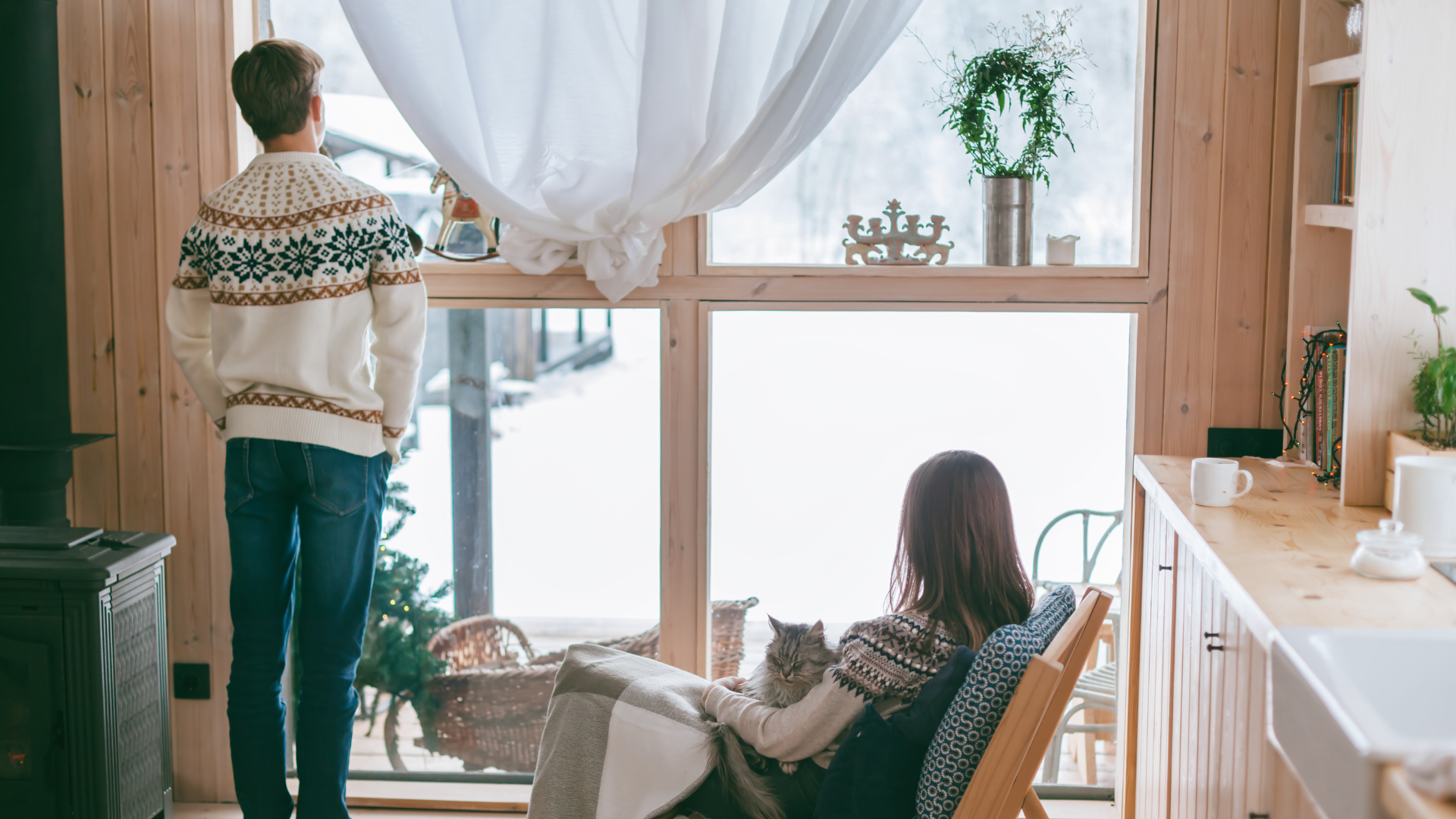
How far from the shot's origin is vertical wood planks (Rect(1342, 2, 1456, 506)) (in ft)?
5.82

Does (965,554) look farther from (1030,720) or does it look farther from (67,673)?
(67,673)

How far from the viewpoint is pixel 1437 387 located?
1.75m

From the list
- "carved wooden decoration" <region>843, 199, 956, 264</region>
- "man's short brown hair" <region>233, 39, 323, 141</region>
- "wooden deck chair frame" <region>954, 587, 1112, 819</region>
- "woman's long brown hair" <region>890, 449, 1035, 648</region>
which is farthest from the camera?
"carved wooden decoration" <region>843, 199, 956, 264</region>

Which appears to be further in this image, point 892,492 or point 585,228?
point 892,492

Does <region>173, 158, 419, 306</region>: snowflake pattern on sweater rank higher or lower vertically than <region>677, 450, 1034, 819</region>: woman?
higher

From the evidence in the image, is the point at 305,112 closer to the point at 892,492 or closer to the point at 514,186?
the point at 514,186

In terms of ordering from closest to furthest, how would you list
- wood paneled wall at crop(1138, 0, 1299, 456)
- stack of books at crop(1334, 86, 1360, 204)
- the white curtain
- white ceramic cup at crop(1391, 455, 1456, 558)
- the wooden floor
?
white ceramic cup at crop(1391, 455, 1456, 558) → stack of books at crop(1334, 86, 1360, 204) → the white curtain → wood paneled wall at crop(1138, 0, 1299, 456) → the wooden floor

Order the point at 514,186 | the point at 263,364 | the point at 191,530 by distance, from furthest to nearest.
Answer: the point at 191,530 < the point at 514,186 < the point at 263,364

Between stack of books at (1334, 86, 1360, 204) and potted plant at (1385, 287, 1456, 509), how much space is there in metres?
0.34

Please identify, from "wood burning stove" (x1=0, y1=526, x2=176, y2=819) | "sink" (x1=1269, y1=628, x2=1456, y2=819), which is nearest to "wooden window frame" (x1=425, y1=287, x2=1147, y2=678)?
"wood burning stove" (x1=0, y1=526, x2=176, y2=819)

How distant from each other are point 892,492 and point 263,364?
52.2 inches

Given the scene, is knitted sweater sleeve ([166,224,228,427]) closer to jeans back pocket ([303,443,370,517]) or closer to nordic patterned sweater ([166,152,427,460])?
nordic patterned sweater ([166,152,427,460])

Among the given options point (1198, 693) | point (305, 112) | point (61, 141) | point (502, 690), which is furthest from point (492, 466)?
point (1198, 693)

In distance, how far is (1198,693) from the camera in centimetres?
173
